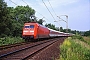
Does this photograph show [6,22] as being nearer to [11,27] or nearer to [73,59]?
[11,27]

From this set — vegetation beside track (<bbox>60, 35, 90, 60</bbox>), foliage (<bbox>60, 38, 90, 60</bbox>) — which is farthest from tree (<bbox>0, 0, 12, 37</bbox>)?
foliage (<bbox>60, 38, 90, 60</bbox>)

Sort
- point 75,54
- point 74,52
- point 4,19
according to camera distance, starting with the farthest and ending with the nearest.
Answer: point 4,19, point 74,52, point 75,54

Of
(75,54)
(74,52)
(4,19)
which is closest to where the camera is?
(75,54)

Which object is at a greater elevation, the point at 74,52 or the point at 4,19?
the point at 4,19

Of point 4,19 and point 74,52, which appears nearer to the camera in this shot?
point 74,52

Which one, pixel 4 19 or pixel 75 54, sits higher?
pixel 4 19

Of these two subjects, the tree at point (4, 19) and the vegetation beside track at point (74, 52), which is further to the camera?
the tree at point (4, 19)

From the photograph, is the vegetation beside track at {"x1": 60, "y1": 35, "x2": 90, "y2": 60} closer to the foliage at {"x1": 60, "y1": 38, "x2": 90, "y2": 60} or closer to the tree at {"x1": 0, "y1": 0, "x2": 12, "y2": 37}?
the foliage at {"x1": 60, "y1": 38, "x2": 90, "y2": 60}

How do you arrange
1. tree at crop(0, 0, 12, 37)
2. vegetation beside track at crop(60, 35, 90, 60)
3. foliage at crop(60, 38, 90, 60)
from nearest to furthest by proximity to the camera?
foliage at crop(60, 38, 90, 60) < vegetation beside track at crop(60, 35, 90, 60) < tree at crop(0, 0, 12, 37)

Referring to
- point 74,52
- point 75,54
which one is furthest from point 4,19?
point 75,54

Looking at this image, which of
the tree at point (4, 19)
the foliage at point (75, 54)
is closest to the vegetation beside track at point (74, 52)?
the foliage at point (75, 54)

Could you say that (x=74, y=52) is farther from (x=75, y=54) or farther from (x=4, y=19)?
(x=4, y=19)

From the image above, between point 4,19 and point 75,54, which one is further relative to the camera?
point 4,19

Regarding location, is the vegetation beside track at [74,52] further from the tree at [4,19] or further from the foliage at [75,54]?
A: the tree at [4,19]
